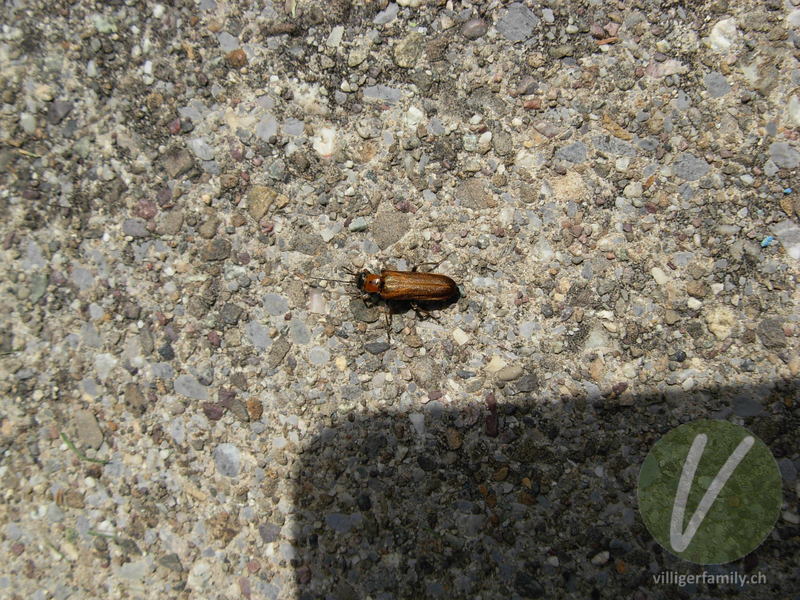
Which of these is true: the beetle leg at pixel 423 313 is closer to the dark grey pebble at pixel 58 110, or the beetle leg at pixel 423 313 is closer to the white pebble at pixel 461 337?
the white pebble at pixel 461 337

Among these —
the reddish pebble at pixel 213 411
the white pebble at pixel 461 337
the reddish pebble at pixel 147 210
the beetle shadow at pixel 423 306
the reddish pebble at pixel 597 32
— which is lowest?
the reddish pebble at pixel 213 411

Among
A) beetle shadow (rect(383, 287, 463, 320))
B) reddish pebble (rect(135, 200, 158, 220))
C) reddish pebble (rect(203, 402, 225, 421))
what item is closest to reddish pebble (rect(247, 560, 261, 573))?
reddish pebble (rect(203, 402, 225, 421))

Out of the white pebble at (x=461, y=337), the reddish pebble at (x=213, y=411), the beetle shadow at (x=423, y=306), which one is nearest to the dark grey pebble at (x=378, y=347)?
the beetle shadow at (x=423, y=306)

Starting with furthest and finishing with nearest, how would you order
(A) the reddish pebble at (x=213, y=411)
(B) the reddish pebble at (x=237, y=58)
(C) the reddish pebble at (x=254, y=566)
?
1. (B) the reddish pebble at (x=237, y=58)
2. (A) the reddish pebble at (x=213, y=411)
3. (C) the reddish pebble at (x=254, y=566)

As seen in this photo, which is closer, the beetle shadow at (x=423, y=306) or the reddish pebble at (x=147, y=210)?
the beetle shadow at (x=423, y=306)

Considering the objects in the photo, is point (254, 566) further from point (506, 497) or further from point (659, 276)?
point (659, 276)

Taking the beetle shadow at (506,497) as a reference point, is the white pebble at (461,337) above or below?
above

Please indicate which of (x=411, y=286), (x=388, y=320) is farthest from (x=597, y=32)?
(x=388, y=320)
